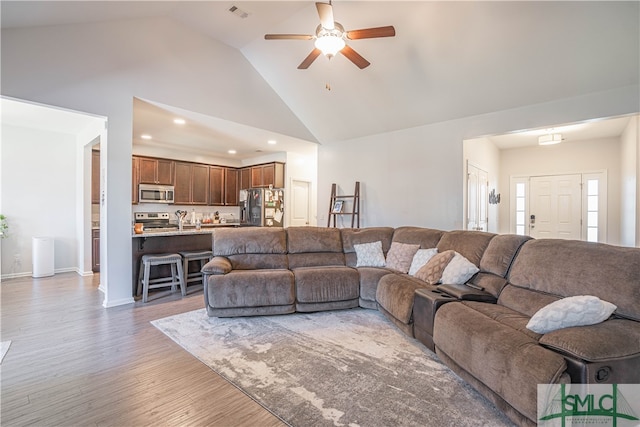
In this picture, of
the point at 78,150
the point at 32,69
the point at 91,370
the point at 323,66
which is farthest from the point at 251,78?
the point at 91,370

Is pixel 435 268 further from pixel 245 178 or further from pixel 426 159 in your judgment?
pixel 245 178

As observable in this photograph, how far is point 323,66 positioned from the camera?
178 inches

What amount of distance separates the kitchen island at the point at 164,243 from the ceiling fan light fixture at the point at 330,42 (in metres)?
3.17

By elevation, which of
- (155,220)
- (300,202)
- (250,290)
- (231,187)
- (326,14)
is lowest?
(250,290)

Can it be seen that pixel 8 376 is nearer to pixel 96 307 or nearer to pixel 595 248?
pixel 96 307

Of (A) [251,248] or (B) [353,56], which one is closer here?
(B) [353,56]

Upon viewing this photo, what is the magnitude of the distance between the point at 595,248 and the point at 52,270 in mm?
7770

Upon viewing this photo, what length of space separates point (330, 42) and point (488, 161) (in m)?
4.85

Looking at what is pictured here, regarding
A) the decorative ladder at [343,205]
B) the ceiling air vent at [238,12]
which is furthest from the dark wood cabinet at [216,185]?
the ceiling air vent at [238,12]

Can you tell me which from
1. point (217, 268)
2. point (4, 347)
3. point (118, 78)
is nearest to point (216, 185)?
point (118, 78)

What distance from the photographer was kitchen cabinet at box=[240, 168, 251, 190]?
7.65 metres

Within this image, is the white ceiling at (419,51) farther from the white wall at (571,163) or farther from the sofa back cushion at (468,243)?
the sofa back cushion at (468,243)

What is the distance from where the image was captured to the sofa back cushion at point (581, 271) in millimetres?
1878

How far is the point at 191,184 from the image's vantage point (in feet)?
23.1
